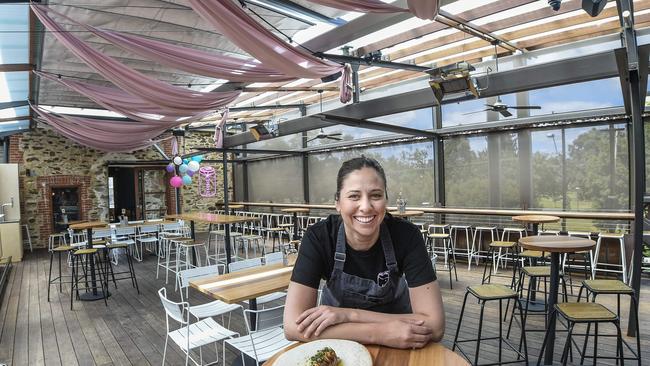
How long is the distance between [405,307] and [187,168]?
947 cm

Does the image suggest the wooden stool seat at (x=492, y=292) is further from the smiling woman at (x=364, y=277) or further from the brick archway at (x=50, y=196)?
the brick archway at (x=50, y=196)

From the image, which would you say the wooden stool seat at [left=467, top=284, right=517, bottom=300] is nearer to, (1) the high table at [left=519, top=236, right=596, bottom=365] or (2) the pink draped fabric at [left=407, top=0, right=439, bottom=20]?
(1) the high table at [left=519, top=236, right=596, bottom=365]

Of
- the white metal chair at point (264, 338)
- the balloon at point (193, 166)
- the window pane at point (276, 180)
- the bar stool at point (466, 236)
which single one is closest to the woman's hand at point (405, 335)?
the white metal chair at point (264, 338)

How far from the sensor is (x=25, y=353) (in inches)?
140

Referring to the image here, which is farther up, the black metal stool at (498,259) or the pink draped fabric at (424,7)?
the pink draped fabric at (424,7)

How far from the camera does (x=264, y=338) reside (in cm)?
255

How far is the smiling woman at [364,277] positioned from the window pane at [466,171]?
22.0 feet

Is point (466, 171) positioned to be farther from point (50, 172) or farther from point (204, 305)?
point (50, 172)

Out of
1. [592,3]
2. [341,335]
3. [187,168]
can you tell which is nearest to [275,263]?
[341,335]

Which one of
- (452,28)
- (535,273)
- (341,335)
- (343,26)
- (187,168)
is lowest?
(535,273)

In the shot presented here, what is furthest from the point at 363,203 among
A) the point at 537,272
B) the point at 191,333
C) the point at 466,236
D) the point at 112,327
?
the point at 466,236

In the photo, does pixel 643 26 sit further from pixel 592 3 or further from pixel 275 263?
pixel 275 263

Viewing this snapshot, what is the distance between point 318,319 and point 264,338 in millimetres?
1647

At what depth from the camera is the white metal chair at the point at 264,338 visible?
2.35 meters
